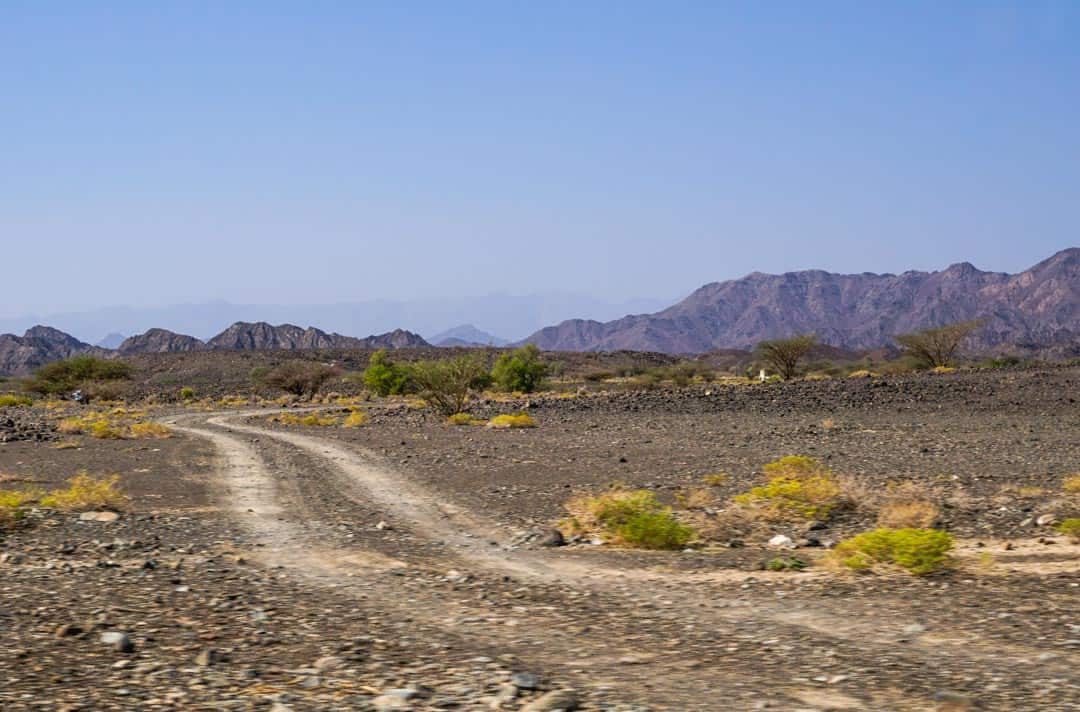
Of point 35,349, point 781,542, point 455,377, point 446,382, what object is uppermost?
point 35,349

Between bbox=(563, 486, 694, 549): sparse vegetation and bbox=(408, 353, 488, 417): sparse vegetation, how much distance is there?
94.7 ft

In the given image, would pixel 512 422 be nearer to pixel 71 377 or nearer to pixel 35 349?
pixel 71 377

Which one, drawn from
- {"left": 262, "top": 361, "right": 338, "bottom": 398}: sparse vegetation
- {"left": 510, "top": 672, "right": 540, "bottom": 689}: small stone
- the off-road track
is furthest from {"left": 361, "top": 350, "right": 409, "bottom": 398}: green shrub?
{"left": 510, "top": 672, "right": 540, "bottom": 689}: small stone

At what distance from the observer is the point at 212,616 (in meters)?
8.28

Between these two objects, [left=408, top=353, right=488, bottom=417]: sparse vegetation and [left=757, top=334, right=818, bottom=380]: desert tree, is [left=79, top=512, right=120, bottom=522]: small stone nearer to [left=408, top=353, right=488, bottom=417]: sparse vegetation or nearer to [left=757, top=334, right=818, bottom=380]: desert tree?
[left=408, top=353, right=488, bottom=417]: sparse vegetation

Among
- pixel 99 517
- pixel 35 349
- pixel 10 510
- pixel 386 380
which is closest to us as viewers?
pixel 10 510

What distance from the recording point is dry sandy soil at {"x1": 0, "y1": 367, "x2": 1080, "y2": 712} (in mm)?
6297

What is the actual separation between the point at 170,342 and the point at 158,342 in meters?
2.48

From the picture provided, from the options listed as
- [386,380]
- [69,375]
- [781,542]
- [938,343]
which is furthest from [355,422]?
[69,375]

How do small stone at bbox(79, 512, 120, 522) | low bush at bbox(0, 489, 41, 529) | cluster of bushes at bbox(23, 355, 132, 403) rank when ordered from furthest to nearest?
cluster of bushes at bbox(23, 355, 132, 403)
small stone at bbox(79, 512, 120, 522)
low bush at bbox(0, 489, 41, 529)

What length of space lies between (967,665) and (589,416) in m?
30.6

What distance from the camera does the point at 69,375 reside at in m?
76.6

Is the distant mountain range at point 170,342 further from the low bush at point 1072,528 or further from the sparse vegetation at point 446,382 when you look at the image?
the low bush at point 1072,528

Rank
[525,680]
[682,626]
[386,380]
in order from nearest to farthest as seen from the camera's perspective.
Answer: [525,680], [682,626], [386,380]
